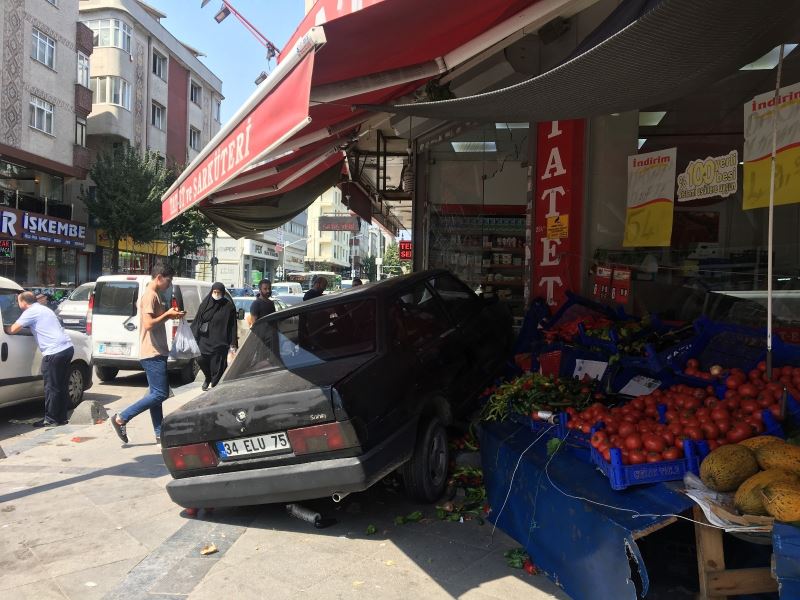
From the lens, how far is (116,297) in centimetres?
1026

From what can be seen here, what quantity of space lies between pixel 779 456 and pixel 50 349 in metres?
7.49

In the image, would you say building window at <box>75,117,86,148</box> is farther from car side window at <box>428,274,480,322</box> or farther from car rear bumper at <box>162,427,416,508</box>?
car rear bumper at <box>162,427,416,508</box>

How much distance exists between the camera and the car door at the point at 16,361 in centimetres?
720

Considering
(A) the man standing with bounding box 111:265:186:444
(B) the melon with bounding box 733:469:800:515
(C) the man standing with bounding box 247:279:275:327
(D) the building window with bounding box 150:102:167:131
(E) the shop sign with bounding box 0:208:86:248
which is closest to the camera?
(B) the melon with bounding box 733:469:800:515

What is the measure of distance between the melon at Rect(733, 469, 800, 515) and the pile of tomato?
39 cm

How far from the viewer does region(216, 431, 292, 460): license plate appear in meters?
3.83

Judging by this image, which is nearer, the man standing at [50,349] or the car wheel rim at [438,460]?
the car wheel rim at [438,460]

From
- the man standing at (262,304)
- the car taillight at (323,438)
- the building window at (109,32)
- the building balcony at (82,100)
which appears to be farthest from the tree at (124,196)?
the car taillight at (323,438)

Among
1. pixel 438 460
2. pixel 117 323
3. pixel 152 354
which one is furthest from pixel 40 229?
pixel 438 460

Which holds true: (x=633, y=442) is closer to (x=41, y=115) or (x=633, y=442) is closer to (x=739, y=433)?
(x=739, y=433)

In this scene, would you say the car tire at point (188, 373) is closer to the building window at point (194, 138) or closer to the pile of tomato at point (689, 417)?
the pile of tomato at point (689, 417)

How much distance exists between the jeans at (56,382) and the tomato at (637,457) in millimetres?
6798

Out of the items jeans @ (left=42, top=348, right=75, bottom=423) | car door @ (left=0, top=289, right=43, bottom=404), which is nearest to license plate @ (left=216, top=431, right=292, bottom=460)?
jeans @ (left=42, top=348, right=75, bottom=423)

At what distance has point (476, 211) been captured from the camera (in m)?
10.3
